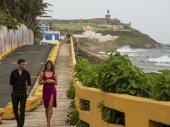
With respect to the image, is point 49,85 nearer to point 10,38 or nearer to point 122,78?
point 122,78

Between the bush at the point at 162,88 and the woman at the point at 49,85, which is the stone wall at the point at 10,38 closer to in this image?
the woman at the point at 49,85

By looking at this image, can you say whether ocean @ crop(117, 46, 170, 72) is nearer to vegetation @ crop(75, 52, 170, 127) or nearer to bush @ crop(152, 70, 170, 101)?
vegetation @ crop(75, 52, 170, 127)

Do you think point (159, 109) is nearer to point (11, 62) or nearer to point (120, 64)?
point (120, 64)

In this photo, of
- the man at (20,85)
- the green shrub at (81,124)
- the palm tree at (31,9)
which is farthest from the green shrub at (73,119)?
the palm tree at (31,9)

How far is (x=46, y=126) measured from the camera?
37.9 ft

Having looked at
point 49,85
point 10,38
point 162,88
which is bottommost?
point 10,38

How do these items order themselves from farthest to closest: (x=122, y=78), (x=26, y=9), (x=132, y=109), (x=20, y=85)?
(x=26, y=9)
(x=20, y=85)
(x=122, y=78)
(x=132, y=109)

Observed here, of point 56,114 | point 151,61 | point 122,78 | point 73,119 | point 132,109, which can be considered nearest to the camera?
point 132,109

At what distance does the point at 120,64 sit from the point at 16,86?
3.63 m

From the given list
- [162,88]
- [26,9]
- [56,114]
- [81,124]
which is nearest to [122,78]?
[162,88]

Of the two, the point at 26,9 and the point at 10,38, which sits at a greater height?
the point at 26,9

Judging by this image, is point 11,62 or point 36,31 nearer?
point 11,62

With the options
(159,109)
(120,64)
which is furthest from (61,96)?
(159,109)

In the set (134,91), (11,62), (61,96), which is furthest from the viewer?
(11,62)
